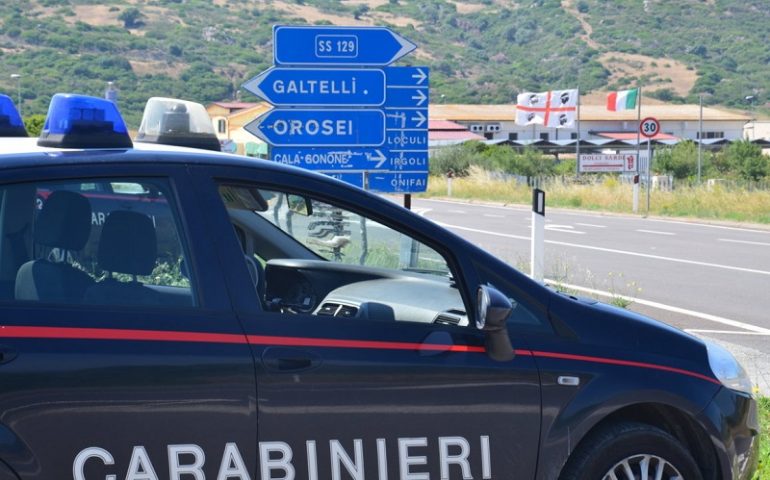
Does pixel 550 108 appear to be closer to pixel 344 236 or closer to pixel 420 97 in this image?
pixel 420 97

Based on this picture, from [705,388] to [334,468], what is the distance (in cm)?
148

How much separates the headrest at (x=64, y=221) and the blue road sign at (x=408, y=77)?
772 cm

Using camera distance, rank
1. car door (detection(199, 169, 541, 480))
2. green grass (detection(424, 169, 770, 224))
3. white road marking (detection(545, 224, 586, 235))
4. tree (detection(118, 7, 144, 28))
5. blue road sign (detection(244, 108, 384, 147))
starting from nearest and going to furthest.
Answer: car door (detection(199, 169, 541, 480)) < blue road sign (detection(244, 108, 384, 147)) < white road marking (detection(545, 224, 586, 235)) < green grass (detection(424, 169, 770, 224)) < tree (detection(118, 7, 144, 28))

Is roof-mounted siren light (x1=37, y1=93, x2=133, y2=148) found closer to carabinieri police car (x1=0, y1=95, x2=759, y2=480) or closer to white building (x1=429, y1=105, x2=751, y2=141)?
carabinieri police car (x1=0, y1=95, x2=759, y2=480)

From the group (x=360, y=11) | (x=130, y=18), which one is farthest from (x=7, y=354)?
(x=360, y=11)

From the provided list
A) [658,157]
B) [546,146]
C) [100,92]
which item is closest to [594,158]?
Result: [658,157]

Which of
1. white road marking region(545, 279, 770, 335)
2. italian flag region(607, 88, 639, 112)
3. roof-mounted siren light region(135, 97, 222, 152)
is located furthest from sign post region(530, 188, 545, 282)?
italian flag region(607, 88, 639, 112)

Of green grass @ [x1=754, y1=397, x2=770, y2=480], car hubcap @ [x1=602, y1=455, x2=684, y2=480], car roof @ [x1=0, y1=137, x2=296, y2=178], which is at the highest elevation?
car roof @ [x1=0, y1=137, x2=296, y2=178]

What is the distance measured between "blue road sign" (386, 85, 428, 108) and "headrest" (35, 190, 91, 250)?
792 cm

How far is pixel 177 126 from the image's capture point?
14.9 feet

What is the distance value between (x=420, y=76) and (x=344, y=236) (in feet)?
22.6

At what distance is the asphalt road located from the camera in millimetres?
11164

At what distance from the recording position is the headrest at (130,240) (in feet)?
11.7

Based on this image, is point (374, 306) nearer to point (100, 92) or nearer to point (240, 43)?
point (100, 92)
